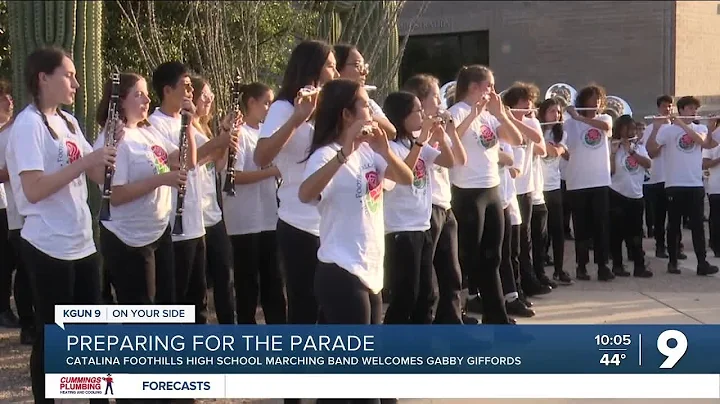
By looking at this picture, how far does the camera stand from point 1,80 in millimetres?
6375

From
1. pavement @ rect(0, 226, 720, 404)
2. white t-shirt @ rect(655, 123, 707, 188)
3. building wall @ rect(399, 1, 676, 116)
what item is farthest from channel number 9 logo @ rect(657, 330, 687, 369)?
building wall @ rect(399, 1, 676, 116)

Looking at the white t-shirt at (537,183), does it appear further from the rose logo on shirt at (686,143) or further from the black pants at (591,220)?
the rose logo on shirt at (686,143)

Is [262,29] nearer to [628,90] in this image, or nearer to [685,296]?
[685,296]

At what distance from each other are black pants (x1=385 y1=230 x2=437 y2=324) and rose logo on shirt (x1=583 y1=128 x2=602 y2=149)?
12.7ft

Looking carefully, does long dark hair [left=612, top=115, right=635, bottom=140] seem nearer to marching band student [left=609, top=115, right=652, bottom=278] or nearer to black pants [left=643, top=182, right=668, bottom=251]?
marching band student [left=609, top=115, right=652, bottom=278]

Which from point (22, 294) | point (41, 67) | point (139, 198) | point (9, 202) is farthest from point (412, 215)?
point (22, 294)

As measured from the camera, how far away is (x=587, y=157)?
8.15m

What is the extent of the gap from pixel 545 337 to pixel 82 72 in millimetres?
3533

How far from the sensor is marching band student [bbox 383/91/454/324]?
4.64 m

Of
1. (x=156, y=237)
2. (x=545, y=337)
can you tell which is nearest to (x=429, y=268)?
(x=545, y=337)

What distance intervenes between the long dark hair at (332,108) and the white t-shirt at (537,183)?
4.27 metres

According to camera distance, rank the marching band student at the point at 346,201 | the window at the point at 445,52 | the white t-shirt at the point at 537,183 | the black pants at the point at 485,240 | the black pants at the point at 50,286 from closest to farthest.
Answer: the marching band student at the point at 346,201 < the black pants at the point at 50,286 < the black pants at the point at 485,240 < the white t-shirt at the point at 537,183 < the window at the point at 445,52

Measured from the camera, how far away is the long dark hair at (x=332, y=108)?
3674 mm

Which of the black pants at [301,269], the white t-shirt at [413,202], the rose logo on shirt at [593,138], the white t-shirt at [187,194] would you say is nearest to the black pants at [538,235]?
the rose logo on shirt at [593,138]
